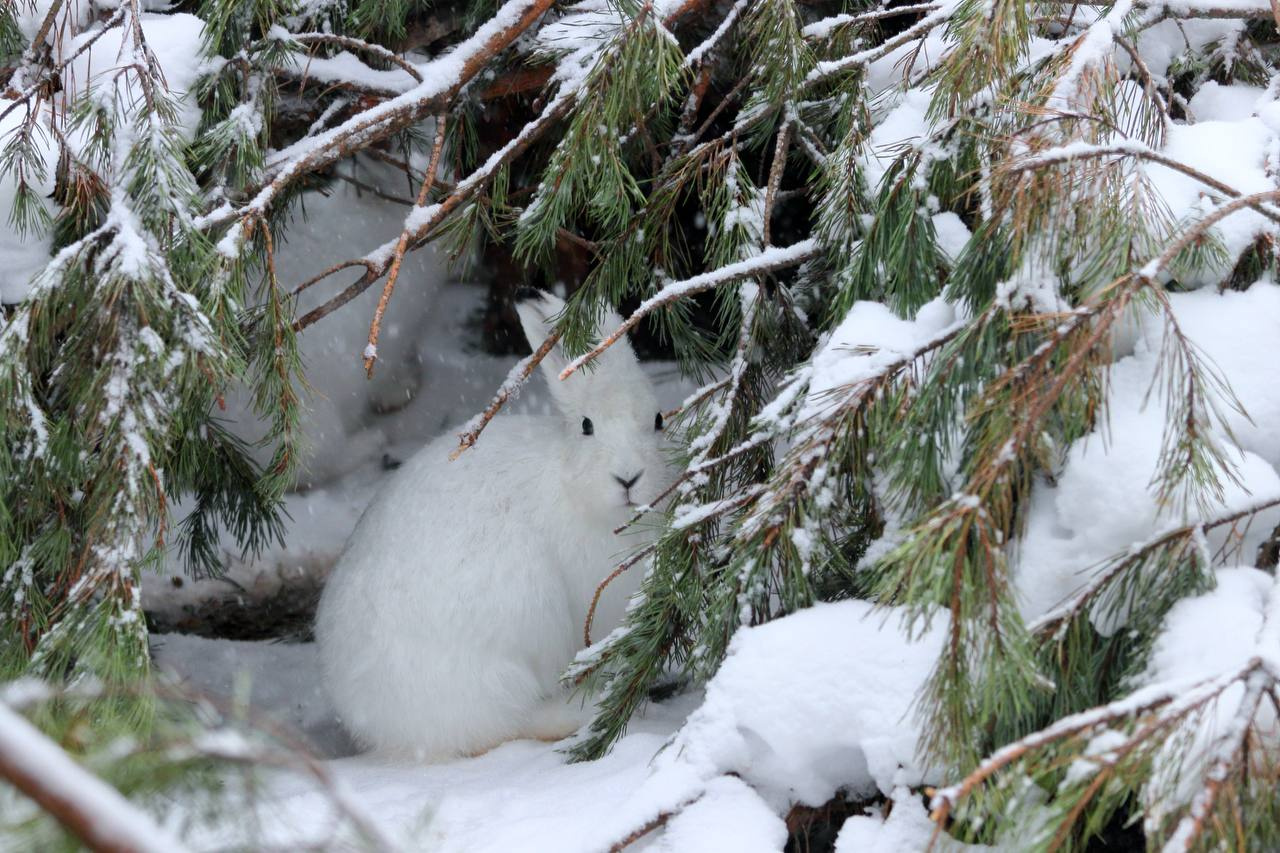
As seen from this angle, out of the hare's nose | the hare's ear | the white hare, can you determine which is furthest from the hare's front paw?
the hare's ear

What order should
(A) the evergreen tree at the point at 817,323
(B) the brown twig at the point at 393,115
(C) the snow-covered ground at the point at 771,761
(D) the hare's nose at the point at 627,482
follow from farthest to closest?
(D) the hare's nose at the point at 627,482, (B) the brown twig at the point at 393,115, (C) the snow-covered ground at the point at 771,761, (A) the evergreen tree at the point at 817,323

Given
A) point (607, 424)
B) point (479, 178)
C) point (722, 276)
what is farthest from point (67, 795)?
point (607, 424)

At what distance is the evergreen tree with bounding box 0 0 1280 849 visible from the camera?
148cm

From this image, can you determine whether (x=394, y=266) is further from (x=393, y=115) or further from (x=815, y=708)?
(x=815, y=708)

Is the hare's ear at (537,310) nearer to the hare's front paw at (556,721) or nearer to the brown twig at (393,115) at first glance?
the brown twig at (393,115)

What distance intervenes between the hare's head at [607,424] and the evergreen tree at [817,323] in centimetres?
21

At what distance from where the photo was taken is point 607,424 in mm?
3221

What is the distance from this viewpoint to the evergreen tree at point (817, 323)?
148 centimetres

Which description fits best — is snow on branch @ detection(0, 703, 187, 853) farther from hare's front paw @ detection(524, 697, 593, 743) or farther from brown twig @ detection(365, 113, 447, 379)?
hare's front paw @ detection(524, 697, 593, 743)

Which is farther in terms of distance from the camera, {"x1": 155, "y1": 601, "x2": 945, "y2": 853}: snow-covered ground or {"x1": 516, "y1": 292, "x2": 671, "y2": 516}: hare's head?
{"x1": 516, "y1": 292, "x2": 671, "y2": 516}: hare's head

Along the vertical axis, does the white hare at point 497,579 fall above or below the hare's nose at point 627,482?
below

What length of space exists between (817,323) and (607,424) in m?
0.66

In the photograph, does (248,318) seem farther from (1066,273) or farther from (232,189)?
(1066,273)

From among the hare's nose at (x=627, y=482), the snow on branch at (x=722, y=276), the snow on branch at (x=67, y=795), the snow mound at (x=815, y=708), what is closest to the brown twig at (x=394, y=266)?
the snow on branch at (x=722, y=276)
